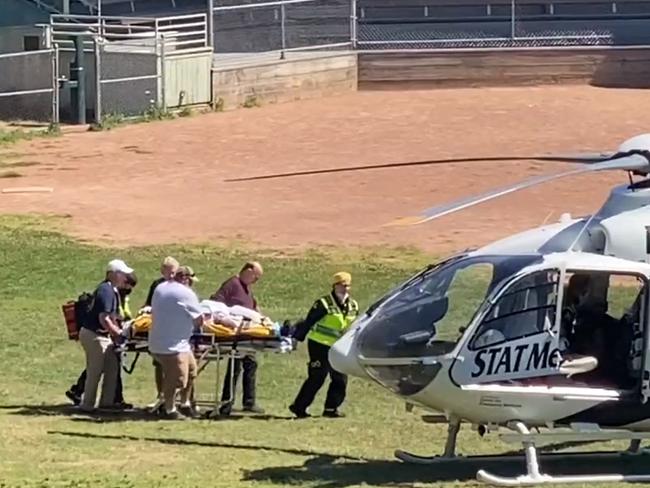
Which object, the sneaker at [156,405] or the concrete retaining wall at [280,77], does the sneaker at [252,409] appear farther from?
the concrete retaining wall at [280,77]

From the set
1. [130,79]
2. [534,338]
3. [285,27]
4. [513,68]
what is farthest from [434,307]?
[285,27]

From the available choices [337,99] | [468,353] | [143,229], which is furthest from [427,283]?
[337,99]

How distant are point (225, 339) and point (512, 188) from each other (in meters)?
4.97

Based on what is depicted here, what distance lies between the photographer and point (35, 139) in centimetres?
3444

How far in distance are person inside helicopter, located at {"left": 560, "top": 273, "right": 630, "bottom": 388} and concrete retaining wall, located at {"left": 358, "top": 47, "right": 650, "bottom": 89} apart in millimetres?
29320

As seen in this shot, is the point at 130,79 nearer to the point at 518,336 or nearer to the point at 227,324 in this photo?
the point at 227,324

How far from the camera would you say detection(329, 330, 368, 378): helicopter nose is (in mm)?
11883

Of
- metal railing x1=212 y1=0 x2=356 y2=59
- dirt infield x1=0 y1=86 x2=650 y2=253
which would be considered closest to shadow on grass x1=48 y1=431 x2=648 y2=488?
dirt infield x1=0 y1=86 x2=650 y2=253

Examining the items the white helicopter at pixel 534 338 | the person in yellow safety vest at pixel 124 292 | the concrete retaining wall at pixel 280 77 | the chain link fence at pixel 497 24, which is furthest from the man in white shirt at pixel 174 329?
the chain link fence at pixel 497 24

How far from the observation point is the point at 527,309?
457 inches

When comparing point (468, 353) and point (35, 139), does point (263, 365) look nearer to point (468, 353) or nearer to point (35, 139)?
point (468, 353)

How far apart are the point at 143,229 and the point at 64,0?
16.9 metres

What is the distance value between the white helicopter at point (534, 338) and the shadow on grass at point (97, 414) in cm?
348

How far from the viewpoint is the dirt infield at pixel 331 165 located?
26.3 m
